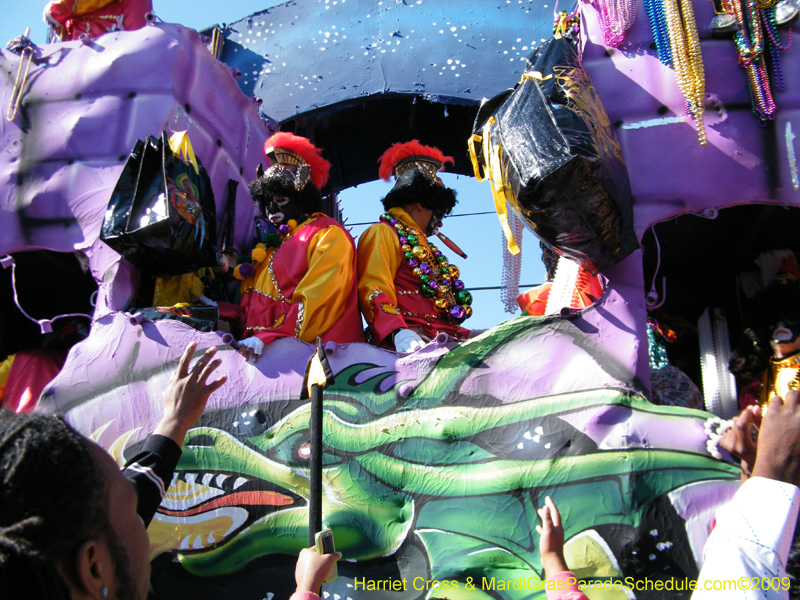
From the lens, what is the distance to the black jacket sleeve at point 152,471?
1.43m

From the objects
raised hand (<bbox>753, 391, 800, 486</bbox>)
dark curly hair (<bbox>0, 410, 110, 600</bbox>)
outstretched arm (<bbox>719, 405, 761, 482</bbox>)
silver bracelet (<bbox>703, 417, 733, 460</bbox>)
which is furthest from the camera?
silver bracelet (<bbox>703, 417, 733, 460</bbox>)

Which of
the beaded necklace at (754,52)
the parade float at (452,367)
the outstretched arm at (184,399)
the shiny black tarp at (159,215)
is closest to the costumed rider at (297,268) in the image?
Answer: the parade float at (452,367)

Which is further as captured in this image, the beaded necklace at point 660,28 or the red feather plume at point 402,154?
the red feather plume at point 402,154

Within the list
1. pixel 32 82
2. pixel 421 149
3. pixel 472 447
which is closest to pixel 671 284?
pixel 421 149

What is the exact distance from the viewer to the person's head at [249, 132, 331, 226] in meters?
3.77

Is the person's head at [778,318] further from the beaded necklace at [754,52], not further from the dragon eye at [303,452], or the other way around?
the dragon eye at [303,452]

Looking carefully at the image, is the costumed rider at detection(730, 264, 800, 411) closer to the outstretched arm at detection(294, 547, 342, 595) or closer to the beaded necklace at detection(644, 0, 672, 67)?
the beaded necklace at detection(644, 0, 672, 67)

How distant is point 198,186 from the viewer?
3.37m

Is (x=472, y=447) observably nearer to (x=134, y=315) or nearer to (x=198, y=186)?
(x=134, y=315)

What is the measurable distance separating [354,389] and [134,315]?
3.51ft

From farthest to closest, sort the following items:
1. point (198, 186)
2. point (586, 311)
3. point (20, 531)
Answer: point (198, 186), point (586, 311), point (20, 531)

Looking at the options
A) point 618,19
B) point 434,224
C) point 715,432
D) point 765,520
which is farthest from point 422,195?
point 765,520

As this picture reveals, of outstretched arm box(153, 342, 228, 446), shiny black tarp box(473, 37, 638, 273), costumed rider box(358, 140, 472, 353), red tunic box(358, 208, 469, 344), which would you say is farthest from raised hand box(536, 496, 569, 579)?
red tunic box(358, 208, 469, 344)

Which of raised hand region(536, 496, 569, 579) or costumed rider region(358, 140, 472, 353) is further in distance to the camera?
costumed rider region(358, 140, 472, 353)
